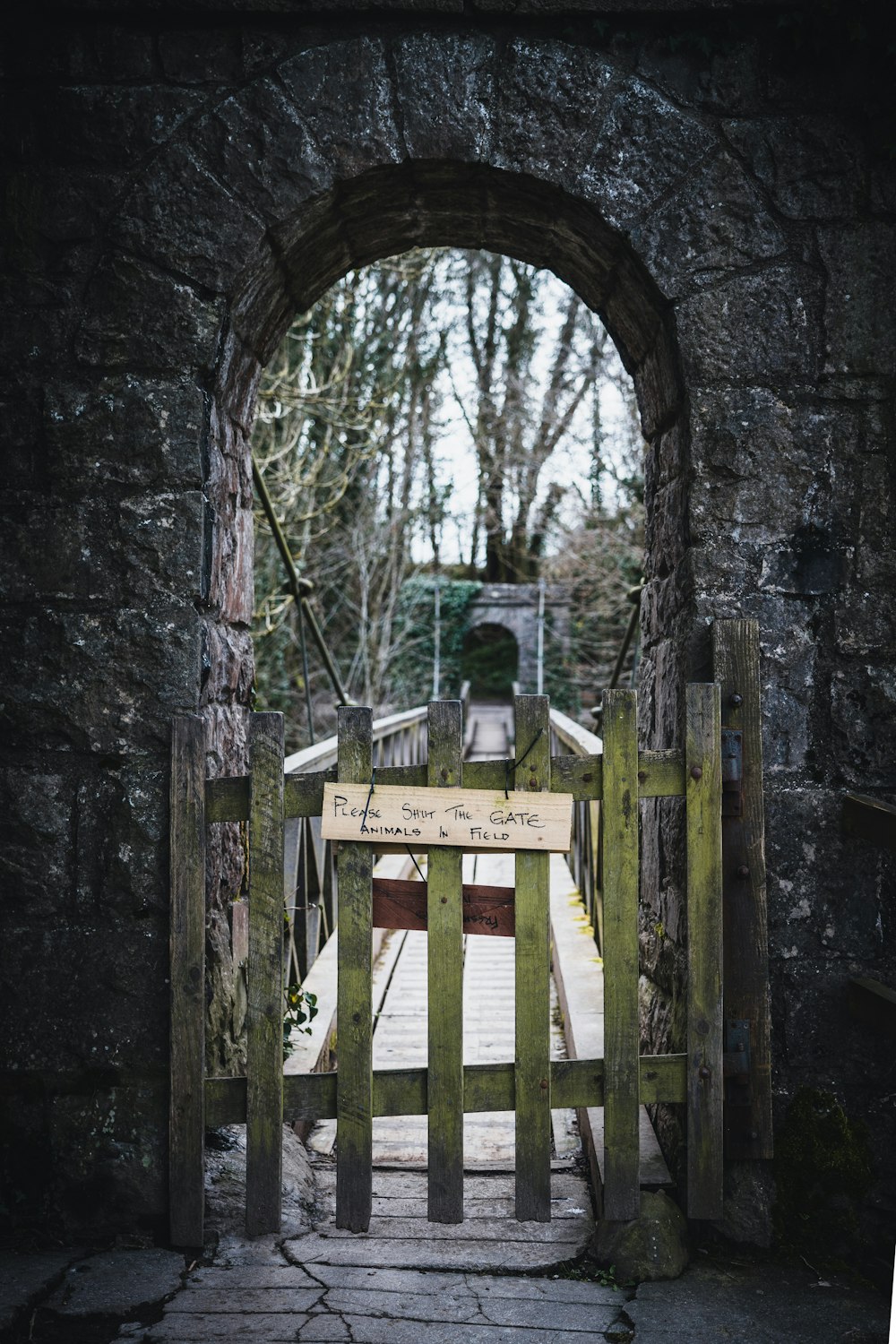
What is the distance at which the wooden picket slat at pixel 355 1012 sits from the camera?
2307 mm

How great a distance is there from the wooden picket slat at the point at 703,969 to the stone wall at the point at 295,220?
242mm

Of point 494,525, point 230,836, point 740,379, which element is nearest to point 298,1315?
point 230,836

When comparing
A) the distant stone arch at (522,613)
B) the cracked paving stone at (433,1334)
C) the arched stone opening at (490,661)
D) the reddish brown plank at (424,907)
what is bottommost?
the cracked paving stone at (433,1334)

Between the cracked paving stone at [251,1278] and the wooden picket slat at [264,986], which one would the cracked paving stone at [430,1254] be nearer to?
the cracked paving stone at [251,1278]

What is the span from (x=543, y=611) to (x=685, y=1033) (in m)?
19.9

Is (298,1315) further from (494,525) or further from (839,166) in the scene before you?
(494,525)

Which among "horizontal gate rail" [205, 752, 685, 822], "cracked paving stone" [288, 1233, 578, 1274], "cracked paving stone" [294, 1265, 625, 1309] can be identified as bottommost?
"cracked paving stone" [288, 1233, 578, 1274]

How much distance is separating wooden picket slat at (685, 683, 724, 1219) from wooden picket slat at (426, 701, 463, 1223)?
55 centimetres

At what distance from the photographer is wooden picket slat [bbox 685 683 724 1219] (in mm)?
2379

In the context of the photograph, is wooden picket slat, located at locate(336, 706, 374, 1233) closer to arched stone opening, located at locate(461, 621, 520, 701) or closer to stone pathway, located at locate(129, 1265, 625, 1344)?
stone pathway, located at locate(129, 1265, 625, 1344)

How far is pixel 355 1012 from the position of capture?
7.54 ft

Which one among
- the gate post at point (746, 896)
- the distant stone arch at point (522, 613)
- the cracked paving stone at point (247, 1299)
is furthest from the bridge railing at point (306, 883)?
Result: the distant stone arch at point (522, 613)

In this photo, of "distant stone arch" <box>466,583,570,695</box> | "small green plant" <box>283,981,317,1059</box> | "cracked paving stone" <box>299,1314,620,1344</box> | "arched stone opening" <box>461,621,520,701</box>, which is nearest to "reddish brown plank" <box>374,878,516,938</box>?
"cracked paving stone" <box>299,1314,620,1344</box>

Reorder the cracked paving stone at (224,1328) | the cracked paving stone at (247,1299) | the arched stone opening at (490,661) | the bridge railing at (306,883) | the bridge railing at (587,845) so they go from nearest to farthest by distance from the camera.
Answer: the cracked paving stone at (224,1328)
the cracked paving stone at (247,1299)
the bridge railing at (306,883)
the bridge railing at (587,845)
the arched stone opening at (490,661)
